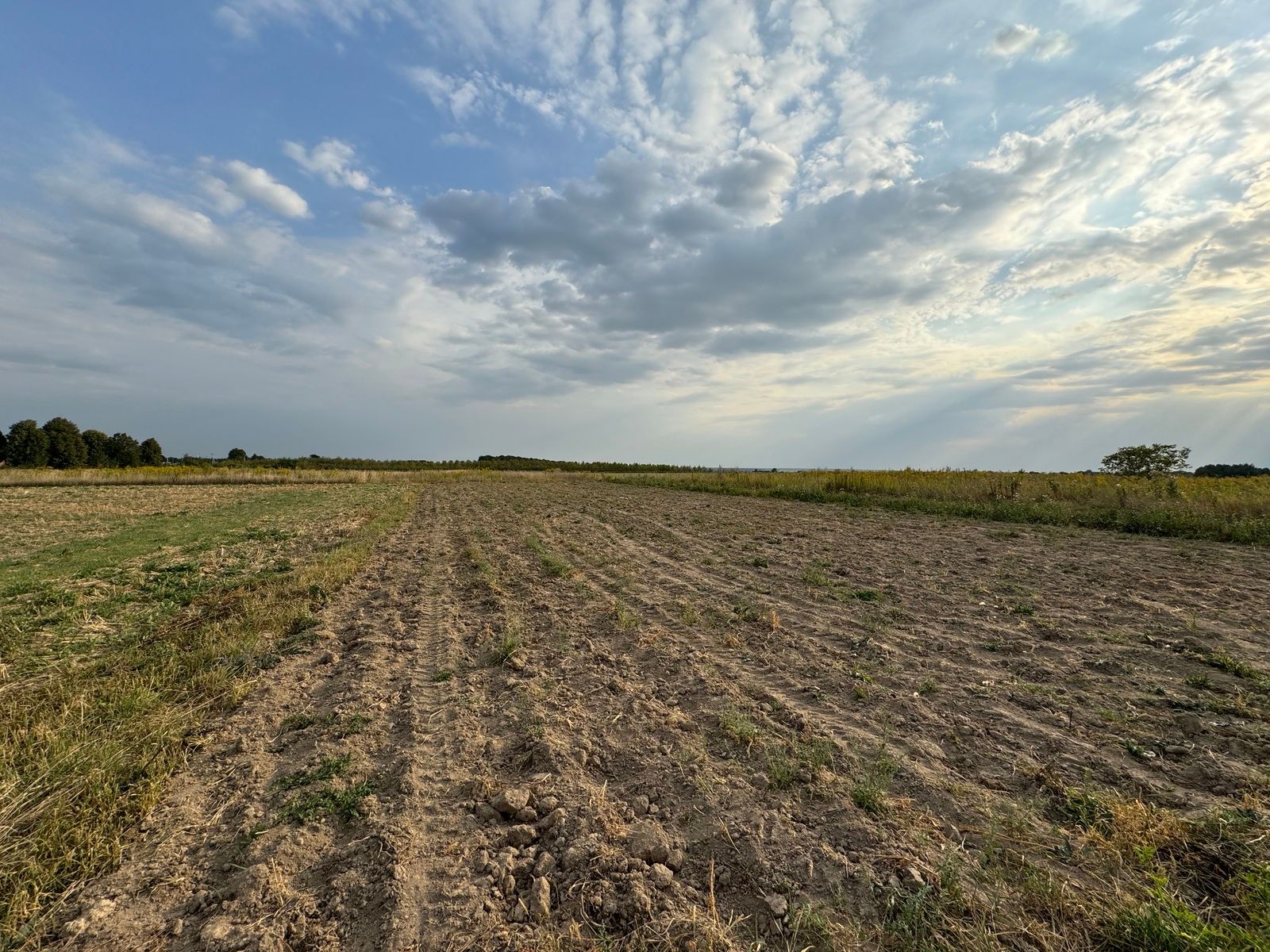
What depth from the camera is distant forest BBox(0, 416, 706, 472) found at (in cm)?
7125

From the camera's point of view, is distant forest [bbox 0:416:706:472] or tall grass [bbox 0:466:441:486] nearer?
tall grass [bbox 0:466:441:486]

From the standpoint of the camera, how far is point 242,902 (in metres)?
2.47

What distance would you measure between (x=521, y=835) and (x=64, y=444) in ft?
356

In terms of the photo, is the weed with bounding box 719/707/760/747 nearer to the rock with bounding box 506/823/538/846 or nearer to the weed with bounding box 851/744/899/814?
the weed with bounding box 851/744/899/814

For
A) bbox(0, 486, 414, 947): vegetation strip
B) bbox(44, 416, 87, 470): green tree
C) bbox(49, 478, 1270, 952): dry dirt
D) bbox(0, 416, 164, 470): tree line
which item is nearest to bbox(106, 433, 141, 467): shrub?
bbox(0, 416, 164, 470): tree line

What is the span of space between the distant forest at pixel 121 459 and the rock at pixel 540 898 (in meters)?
68.5

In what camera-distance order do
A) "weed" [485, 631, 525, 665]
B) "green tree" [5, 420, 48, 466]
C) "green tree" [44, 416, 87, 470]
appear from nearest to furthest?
1. "weed" [485, 631, 525, 665]
2. "green tree" [5, 420, 48, 466]
3. "green tree" [44, 416, 87, 470]

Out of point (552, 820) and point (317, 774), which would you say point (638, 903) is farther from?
point (317, 774)

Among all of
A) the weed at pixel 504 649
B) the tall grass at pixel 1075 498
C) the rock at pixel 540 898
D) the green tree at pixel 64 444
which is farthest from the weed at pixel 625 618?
the green tree at pixel 64 444

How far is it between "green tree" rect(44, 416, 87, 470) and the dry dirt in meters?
102

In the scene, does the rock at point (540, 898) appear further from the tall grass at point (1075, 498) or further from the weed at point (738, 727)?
the tall grass at point (1075, 498)

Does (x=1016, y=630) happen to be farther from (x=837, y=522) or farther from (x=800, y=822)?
(x=837, y=522)

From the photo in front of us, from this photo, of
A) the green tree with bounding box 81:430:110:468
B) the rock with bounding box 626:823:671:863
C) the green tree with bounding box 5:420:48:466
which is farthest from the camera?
the green tree with bounding box 81:430:110:468

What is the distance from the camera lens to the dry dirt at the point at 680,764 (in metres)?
2.42
